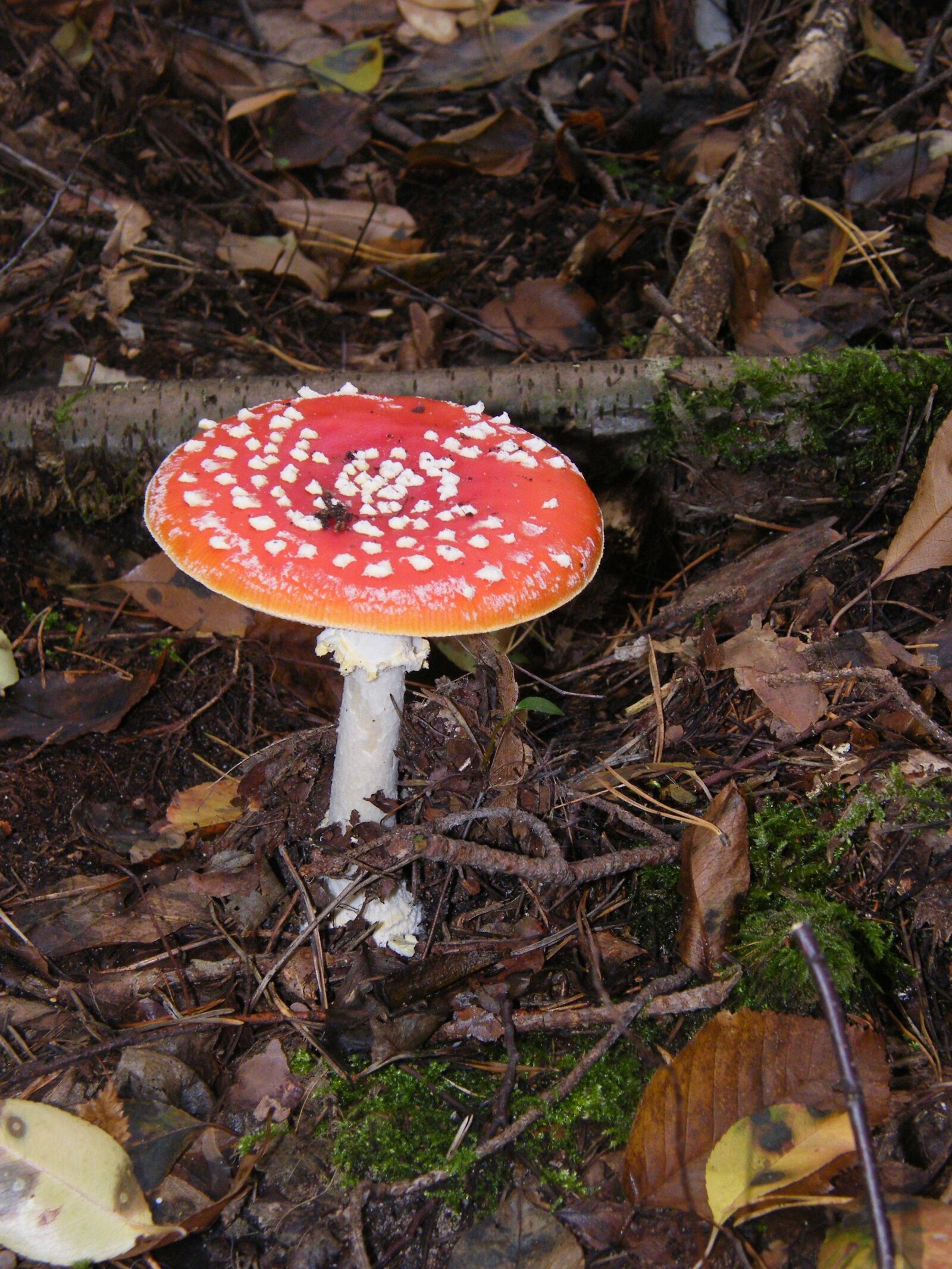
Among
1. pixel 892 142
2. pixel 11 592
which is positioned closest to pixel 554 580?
pixel 11 592

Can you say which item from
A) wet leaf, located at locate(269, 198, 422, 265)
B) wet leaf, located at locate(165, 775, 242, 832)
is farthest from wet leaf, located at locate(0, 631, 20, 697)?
wet leaf, located at locate(269, 198, 422, 265)

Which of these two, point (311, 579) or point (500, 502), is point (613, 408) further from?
point (311, 579)

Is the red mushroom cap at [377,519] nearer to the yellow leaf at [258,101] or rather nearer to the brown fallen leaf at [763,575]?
the brown fallen leaf at [763,575]

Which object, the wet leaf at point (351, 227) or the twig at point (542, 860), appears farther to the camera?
the wet leaf at point (351, 227)

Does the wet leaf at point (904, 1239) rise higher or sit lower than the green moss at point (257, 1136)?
higher

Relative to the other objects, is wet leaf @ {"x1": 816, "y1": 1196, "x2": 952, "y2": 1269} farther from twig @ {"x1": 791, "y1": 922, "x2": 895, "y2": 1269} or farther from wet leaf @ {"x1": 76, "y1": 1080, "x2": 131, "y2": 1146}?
wet leaf @ {"x1": 76, "y1": 1080, "x2": 131, "y2": 1146}

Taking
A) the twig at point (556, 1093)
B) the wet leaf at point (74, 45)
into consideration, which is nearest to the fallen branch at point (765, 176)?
the twig at point (556, 1093)

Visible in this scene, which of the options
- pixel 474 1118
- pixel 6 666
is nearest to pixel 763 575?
pixel 474 1118
